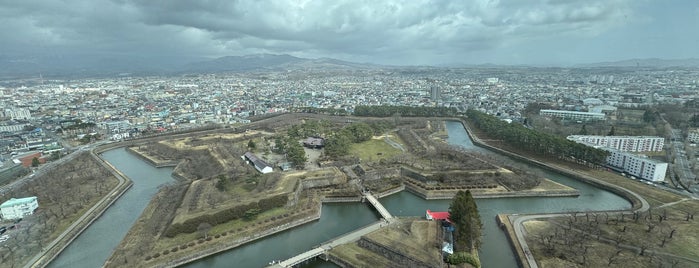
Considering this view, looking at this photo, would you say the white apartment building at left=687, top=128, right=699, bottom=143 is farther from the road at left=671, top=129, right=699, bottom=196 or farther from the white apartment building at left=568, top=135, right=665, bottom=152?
the white apartment building at left=568, top=135, right=665, bottom=152

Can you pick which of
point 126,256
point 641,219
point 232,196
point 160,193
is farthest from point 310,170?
point 641,219

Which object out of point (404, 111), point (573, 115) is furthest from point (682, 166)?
point (404, 111)

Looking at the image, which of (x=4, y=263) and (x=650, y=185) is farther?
(x=650, y=185)

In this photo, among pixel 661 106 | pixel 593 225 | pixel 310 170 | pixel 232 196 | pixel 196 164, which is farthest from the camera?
pixel 661 106

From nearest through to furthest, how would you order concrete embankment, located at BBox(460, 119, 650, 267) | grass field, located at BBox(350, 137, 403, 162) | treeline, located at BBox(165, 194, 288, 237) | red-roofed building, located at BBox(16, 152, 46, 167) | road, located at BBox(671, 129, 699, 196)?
1. concrete embankment, located at BBox(460, 119, 650, 267)
2. treeline, located at BBox(165, 194, 288, 237)
3. road, located at BBox(671, 129, 699, 196)
4. red-roofed building, located at BBox(16, 152, 46, 167)
5. grass field, located at BBox(350, 137, 403, 162)

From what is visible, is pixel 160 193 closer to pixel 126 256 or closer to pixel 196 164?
pixel 196 164

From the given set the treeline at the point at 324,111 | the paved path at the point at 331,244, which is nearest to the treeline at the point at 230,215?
the paved path at the point at 331,244

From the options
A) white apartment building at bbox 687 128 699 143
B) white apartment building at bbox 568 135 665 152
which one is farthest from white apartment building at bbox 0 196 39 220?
white apartment building at bbox 687 128 699 143

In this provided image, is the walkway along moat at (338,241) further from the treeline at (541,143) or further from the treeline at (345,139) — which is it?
the treeline at (541,143)
